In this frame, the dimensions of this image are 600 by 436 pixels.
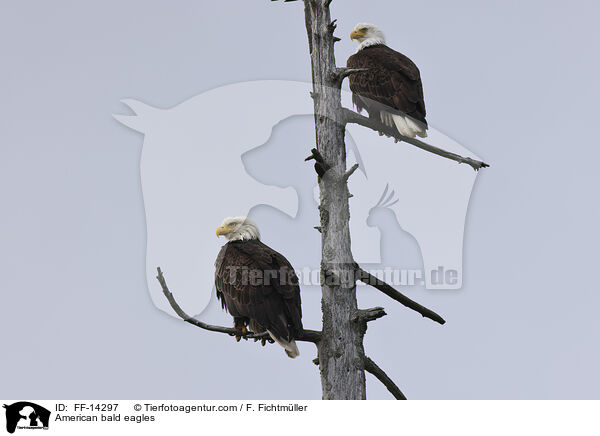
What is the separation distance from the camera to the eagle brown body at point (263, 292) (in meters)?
6.35

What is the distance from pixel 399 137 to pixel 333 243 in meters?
1.47

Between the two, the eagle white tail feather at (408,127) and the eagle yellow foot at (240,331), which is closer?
the eagle yellow foot at (240,331)

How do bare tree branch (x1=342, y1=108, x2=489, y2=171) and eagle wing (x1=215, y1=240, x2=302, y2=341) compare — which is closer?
eagle wing (x1=215, y1=240, x2=302, y2=341)

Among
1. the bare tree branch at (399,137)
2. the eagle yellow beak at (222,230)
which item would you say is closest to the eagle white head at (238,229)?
the eagle yellow beak at (222,230)

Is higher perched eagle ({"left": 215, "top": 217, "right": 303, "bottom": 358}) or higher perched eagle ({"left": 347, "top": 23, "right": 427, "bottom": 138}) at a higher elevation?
higher perched eagle ({"left": 347, "top": 23, "right": 427, "bottom": 138})

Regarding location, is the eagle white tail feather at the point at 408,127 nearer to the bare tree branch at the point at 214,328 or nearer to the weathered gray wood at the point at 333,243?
the weathered gray wood at the point at 333,243

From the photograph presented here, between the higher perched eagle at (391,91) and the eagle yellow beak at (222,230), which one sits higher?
the higher perched eagle at (391,91)

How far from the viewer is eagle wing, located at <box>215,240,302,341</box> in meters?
6.35

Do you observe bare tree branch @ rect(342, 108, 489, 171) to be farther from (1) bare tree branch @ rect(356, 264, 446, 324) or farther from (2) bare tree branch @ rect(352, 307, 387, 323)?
(2) bare tree branch @ rect(352, 307, 387, 323)

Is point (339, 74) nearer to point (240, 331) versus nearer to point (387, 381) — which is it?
point (240, 331)

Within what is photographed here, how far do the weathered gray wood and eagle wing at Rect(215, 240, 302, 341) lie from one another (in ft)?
1.10

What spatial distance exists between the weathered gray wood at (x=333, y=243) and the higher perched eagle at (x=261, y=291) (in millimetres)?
333
